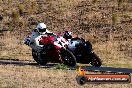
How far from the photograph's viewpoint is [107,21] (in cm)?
3881

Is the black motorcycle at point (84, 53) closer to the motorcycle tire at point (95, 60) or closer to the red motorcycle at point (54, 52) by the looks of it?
the motorcycle tire at point (95, 60)

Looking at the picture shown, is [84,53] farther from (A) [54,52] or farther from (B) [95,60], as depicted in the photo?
(A) [54,52]

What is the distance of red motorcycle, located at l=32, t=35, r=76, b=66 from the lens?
67.0 ft

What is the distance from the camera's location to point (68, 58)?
2044 cm

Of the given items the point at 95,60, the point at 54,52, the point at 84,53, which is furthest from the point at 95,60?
the point at 54,52

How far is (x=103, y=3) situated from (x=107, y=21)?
4637mm

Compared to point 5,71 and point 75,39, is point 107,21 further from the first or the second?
point 5,71

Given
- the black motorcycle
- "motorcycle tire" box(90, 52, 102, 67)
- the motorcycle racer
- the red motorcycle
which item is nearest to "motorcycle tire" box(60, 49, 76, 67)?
the red motorcycle

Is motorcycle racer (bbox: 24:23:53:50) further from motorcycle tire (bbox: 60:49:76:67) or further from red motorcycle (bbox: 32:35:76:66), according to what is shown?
motorcycle tire (bbox: 60:49:76:67)

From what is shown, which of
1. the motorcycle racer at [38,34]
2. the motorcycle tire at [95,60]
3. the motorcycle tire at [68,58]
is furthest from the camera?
the motorcycle racer at [38,34]

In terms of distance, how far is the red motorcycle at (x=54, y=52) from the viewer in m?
20.4

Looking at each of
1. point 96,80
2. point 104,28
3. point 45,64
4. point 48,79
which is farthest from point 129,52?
point 96,80

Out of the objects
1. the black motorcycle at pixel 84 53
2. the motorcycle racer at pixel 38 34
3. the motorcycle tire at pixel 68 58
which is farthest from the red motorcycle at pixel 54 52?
the black motorcycle at pixel 84 53

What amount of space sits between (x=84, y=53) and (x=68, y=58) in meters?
0.86
